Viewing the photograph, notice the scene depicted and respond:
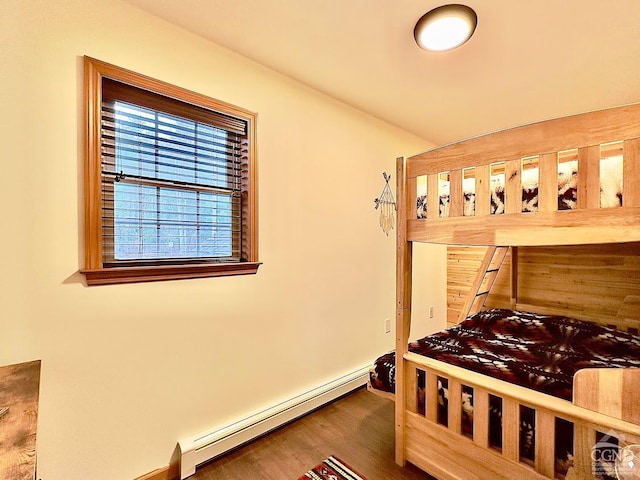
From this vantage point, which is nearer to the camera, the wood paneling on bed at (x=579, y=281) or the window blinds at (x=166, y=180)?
the window blinds at (x=166, y=180)

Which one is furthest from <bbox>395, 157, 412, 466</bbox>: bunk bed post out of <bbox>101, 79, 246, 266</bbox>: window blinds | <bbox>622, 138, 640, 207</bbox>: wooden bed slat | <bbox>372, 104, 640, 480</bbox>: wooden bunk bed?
<bbox>101, 79, 246, 266</bbox>: window blinds

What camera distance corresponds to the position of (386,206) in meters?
2.93

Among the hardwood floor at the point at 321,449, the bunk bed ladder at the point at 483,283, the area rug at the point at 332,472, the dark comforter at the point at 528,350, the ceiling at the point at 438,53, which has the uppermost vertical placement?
the ceiling at the point at 438,53

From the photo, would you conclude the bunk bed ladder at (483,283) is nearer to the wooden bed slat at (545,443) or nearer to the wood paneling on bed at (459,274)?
the wood paneling on bed at (459,274)

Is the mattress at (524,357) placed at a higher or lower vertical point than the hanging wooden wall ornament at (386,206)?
lower

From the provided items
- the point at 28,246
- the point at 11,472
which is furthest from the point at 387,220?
the point at 11,472

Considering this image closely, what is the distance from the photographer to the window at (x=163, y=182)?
1391 mm

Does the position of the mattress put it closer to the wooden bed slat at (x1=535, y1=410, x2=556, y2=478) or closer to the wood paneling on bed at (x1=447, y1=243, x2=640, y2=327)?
the wooden bed slat at (x1=535, y1=410, x2=556, y2=478)

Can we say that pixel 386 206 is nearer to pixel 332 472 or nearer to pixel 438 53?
pixel 438 53

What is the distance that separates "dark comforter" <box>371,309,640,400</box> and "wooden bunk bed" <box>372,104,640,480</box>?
97 mm

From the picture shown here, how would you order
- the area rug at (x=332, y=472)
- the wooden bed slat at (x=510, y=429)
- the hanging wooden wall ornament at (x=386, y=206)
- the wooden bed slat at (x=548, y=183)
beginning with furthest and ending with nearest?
the hanging wooden wall ornament at (x=386, y=206) < the area rug at (x=332, y=472) < the wooden bed slat at (x=510, y=429) < the wooden bed slat at (x=548, y=183)

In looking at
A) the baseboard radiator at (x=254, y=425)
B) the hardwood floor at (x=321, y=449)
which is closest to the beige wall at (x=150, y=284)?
the baseboard radiator at (x=254, y=425)

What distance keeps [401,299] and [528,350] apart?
0.93 metres

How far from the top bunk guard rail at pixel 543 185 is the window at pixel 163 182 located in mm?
1137
